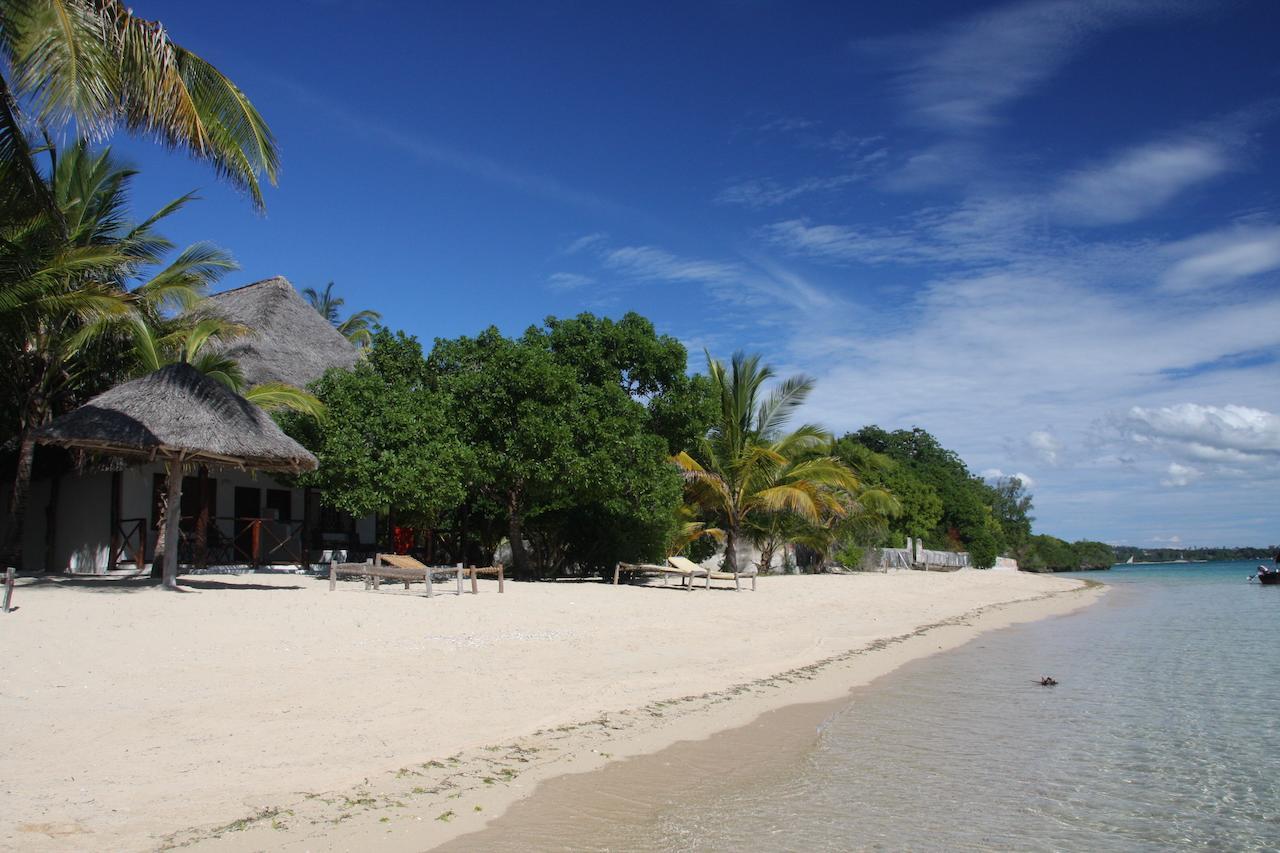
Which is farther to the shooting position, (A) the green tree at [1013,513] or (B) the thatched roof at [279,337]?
(A) the green tree at [1013,513]

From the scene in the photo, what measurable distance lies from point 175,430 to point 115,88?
431cm

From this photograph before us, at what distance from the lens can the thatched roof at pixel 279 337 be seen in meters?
18.4

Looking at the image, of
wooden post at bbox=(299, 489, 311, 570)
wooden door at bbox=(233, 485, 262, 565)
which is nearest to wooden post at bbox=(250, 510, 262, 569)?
wooden door at bbox=(233, 485, 262, 565)

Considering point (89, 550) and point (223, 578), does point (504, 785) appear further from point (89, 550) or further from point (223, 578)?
point (89, 550)

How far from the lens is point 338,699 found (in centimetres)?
670

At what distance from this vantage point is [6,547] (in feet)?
42.7

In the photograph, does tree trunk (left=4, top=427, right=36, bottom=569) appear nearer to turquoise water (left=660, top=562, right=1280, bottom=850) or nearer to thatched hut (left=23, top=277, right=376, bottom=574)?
thatched hut (left=23, top=277, right=376, bottom=574)

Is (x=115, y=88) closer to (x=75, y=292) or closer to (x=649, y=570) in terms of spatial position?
(x=75, y=292)

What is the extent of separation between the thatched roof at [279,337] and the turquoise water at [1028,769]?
13851mm

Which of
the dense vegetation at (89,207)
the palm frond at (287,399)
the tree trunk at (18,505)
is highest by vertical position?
the dense vegetation at (89,207)

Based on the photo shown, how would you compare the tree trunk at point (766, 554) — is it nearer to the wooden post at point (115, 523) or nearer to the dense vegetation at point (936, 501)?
the dense vegetation at point (936, 501)

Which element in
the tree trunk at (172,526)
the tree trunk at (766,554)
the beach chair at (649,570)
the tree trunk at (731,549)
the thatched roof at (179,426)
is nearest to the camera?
the thatched roof at (179,426)

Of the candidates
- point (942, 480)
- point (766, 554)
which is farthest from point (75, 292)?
point (942, 480)

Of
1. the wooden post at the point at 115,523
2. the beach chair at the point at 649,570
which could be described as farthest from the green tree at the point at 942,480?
the wooden post at the point at 115,523
